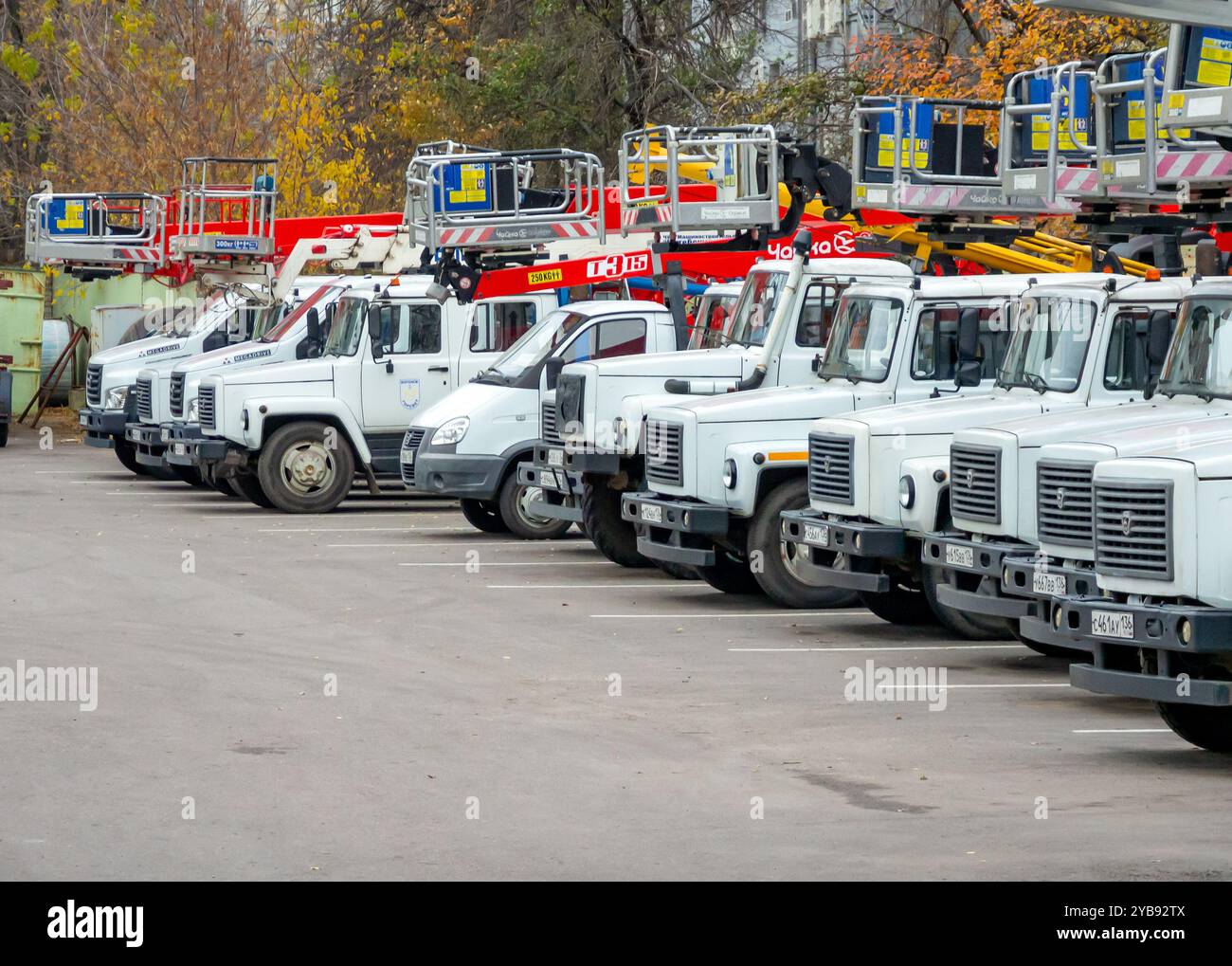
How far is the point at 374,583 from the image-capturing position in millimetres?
16672

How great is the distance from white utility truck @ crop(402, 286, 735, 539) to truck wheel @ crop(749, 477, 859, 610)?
158 inches

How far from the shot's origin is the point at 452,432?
19625 mm

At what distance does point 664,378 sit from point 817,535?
3.44 m

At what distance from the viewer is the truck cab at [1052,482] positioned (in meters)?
10.6

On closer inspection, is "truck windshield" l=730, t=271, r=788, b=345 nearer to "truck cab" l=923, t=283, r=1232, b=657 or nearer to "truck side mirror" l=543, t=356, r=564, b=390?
"truck side mirror" l=543, t=356, r=564, b=390

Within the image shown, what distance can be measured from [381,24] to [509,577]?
25.3 meters

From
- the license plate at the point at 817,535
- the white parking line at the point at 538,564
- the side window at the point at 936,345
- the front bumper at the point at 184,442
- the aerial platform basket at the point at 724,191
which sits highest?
the aerial platform basket at the point at 724,191

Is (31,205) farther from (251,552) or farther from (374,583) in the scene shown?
(374,583)

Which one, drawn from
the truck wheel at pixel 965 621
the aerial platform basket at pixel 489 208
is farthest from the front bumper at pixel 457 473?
the truck wheel at pixel 965 621

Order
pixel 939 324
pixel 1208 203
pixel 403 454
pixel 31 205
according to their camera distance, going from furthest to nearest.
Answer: pixel 31 205, pixel 403 454, pixel 939 324, pixel 1208 203

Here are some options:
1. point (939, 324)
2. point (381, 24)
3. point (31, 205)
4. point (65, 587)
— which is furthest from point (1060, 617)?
point (381, 24)

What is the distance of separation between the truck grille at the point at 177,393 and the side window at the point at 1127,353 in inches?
536

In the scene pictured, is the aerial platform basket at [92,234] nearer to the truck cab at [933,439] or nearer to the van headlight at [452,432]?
the van headlight at [452,432]

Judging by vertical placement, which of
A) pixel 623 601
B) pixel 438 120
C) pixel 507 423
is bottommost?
pixel 623 601
